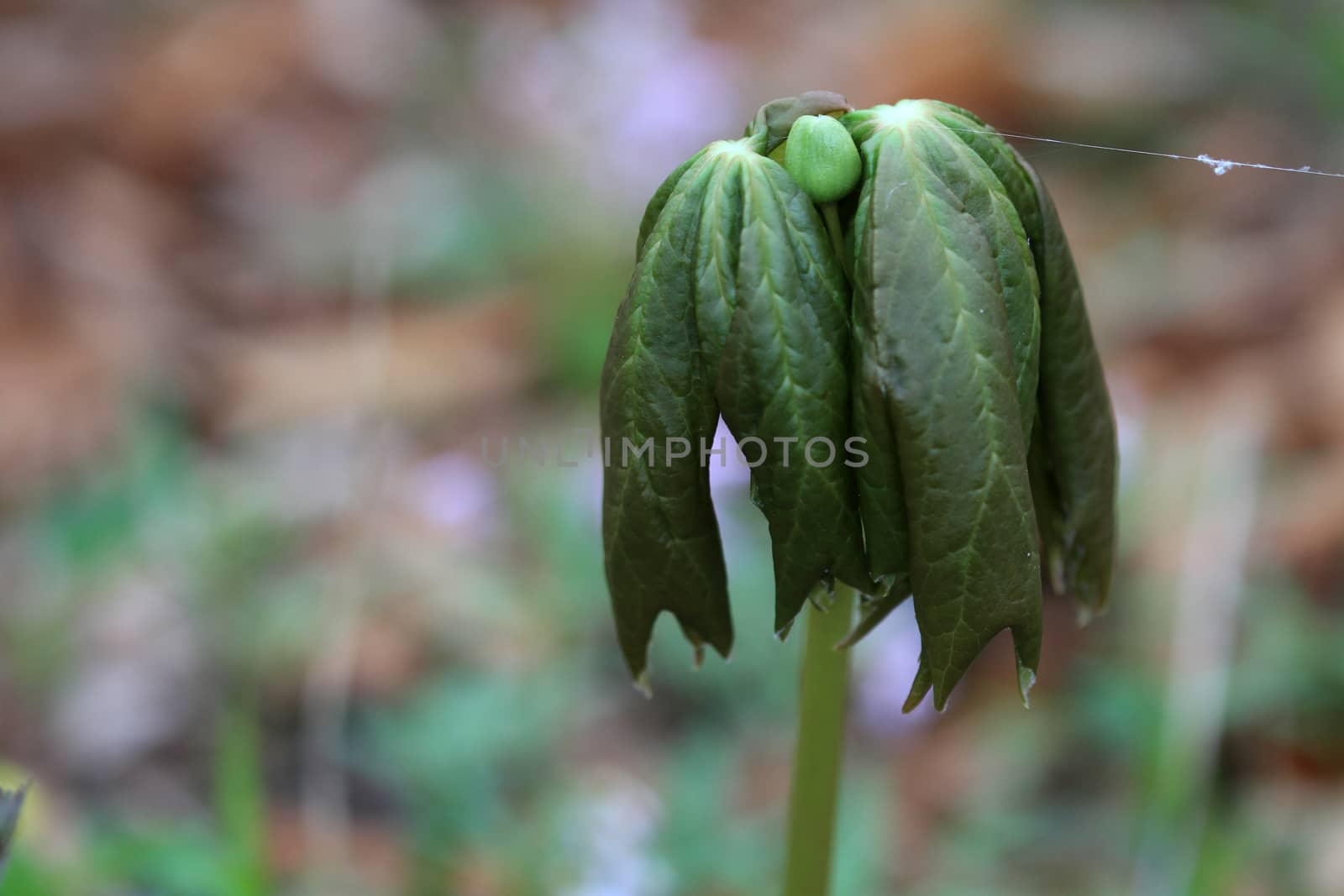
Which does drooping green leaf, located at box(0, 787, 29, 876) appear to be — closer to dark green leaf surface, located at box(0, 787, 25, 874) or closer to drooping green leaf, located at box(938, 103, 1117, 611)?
dark green leaf surface, located at box(0, 787, 25, 874)

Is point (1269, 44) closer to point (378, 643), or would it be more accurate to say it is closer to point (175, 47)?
point (378, 643)

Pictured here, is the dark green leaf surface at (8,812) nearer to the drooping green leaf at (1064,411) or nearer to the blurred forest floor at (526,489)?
the blurred forest floor at (526,489)

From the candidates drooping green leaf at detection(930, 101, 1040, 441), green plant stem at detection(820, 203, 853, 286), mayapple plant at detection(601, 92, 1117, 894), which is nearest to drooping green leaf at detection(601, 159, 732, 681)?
mayapple plant at detection(601, 92, 1117, 894)

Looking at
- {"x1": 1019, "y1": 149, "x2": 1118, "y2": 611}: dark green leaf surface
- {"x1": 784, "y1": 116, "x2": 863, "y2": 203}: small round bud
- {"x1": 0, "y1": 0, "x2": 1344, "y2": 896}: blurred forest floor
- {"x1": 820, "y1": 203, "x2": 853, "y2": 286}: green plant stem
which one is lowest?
{"x1": 0, "y1": 0, "x2": 1344, "y2": 896}: blurred forest floor

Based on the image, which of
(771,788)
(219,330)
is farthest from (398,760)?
(219,330)

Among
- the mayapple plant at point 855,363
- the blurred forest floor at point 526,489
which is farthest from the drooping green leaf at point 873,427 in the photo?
the blurred forest floor at point 526,489

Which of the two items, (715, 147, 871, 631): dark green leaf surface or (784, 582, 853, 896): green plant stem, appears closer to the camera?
(715, 147, 871, 631): dark green leaf surface
